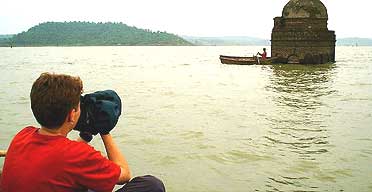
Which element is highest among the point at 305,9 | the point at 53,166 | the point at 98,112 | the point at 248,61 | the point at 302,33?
the point at 305,9

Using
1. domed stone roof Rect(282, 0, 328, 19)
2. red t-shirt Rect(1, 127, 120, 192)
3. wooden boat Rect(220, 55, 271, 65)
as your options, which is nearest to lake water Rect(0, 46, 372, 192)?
red t-shirt Rect(1, 127, 120, 192)

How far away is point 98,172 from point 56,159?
0.83 feet

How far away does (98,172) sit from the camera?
2568mm

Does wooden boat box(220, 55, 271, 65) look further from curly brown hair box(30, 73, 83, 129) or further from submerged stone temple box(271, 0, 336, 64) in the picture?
curly brown hair box(30, 73, 83, 129)

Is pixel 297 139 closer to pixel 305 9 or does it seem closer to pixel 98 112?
pixel 98 112

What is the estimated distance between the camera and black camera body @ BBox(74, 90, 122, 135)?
2.77 m

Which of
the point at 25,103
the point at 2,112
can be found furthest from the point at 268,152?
the point at 25,103

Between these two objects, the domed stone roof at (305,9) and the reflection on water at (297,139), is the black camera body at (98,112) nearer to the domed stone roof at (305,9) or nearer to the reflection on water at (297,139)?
the reflection on water at (297,139)

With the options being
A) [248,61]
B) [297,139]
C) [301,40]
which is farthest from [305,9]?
[297,139]

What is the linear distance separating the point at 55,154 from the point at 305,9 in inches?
1498

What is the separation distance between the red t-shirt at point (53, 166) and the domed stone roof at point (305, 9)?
37.7m

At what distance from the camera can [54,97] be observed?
7.99 feet

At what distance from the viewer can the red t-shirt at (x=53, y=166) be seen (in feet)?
8.14

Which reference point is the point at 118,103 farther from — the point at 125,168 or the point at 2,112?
the point at 2,112
